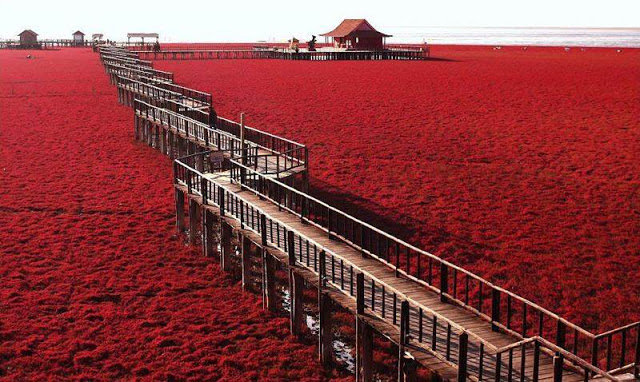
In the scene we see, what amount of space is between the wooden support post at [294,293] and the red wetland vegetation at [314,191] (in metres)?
0.29

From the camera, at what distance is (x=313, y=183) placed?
2600cm

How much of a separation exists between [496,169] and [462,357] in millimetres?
18794

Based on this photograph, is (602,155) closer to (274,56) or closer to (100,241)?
(100,241)

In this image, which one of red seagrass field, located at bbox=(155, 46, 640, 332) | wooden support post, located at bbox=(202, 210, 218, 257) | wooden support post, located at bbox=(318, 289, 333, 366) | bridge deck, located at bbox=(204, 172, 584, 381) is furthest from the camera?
wooden support post, located at bbox=(202, 210, 218, 257)

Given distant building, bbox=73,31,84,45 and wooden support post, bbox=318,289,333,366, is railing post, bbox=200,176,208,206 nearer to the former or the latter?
wooden support post, bbox=318,289,333,366

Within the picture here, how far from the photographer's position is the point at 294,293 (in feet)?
48.3

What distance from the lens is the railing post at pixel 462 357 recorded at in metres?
9.93

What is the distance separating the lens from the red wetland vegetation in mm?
14469

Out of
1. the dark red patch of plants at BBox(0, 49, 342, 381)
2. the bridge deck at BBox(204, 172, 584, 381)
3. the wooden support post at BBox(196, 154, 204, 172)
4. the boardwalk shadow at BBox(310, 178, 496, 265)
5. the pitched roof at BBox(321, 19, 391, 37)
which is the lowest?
the dark red patch of plants at BBox(0, 49, 342, 381)

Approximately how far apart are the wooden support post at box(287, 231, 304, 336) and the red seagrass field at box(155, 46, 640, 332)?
16.3 feet

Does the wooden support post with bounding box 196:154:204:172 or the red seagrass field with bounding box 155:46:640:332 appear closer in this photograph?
the red seagrass field with bounding box 155:46:640:332

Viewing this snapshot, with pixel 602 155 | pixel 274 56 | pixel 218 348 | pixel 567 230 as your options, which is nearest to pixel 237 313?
pixel 218 348

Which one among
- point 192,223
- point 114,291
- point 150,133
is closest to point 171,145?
point 150,133

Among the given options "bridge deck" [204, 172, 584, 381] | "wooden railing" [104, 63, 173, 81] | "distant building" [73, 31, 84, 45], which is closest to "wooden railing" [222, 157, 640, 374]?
"bridge deck" [204, 172, 584, 381]
